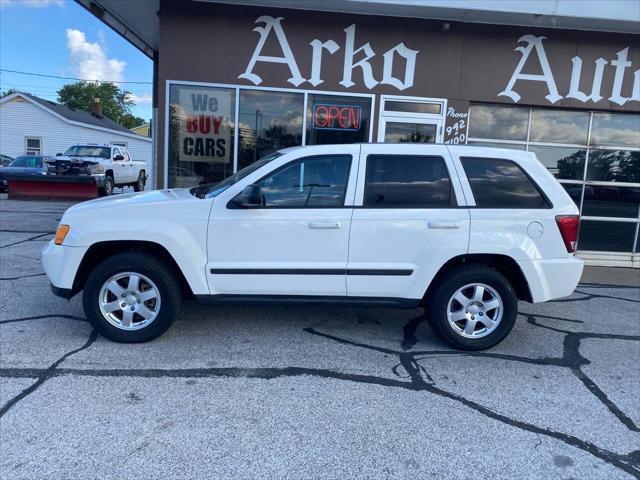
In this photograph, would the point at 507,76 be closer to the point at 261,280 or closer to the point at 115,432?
the point at 261,280

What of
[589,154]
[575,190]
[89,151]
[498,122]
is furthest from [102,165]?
[589,154]

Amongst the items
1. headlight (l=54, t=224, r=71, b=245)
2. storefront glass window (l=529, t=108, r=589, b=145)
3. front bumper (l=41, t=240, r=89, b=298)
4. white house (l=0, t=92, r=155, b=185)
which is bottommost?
front bumper (l=41, t=240, r=89, b=298)

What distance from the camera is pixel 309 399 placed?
357cm

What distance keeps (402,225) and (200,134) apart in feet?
18.0

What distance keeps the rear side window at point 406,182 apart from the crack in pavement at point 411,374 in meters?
1.39

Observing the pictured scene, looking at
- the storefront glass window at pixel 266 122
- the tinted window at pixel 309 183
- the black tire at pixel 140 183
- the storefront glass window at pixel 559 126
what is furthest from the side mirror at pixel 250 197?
the black tire at pixel 140 183

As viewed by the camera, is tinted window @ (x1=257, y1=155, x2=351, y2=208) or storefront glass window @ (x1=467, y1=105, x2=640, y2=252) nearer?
tinted window @ (x1=257, y1=155, x2=351, y2=208)

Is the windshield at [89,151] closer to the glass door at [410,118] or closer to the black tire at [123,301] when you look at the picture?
the glass door at [410,118]

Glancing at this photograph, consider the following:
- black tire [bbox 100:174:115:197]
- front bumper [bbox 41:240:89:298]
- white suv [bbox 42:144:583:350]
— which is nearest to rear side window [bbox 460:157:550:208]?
white suv [bbox 42:144:583:350]

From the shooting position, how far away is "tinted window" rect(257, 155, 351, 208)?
4.44m

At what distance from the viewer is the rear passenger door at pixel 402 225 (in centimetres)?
441

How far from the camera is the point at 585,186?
9359 mm

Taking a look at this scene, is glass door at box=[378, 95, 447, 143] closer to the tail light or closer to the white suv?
the white suv

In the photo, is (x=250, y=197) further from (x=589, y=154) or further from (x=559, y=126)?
(x=589, y=154)
